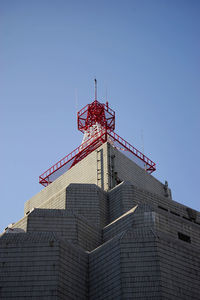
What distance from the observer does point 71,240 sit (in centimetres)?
6334

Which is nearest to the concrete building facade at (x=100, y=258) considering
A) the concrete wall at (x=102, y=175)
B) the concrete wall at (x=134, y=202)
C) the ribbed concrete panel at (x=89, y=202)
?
the ribbed concrete panel at (x=89, y=202)

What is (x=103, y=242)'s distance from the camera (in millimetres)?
66312

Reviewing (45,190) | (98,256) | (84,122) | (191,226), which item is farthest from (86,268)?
(84,122)

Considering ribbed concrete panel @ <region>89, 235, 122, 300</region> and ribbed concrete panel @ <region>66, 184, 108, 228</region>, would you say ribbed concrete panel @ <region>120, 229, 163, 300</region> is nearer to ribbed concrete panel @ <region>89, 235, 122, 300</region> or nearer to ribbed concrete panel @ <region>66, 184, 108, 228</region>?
ribbed concrete panel @ <region>89, 235, 122, 300</region>

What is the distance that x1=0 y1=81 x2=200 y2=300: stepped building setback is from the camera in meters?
51.7

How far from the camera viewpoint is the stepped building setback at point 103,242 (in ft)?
169

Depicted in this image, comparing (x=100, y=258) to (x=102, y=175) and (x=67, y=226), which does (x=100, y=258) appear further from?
(x=102, y=175)

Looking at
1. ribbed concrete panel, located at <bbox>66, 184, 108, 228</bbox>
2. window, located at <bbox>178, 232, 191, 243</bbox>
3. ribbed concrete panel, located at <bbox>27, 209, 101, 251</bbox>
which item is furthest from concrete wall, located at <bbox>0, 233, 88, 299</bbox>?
ribbed concrete panel, located at <bbox>66, 184, 108, 228</bbox>

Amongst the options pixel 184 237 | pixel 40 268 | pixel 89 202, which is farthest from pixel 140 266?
pixel 89 202

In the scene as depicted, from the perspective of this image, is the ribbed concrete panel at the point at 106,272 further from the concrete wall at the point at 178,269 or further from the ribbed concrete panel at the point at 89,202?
the ribbed concrete panel at the point at 89,202

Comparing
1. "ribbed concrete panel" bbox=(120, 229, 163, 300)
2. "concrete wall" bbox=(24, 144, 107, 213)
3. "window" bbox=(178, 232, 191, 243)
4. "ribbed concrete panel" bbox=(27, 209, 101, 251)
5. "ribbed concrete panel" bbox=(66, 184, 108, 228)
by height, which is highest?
"concrete wall" bbox=(24, 144, 107, 213)

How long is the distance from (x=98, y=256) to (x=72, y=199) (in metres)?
17.3

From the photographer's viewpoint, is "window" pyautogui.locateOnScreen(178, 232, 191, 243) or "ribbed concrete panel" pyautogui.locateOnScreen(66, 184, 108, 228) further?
"ribbed concrete panel" pyautogui.locateOnScreen(66, 184, 108, 228)

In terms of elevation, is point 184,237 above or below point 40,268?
above
